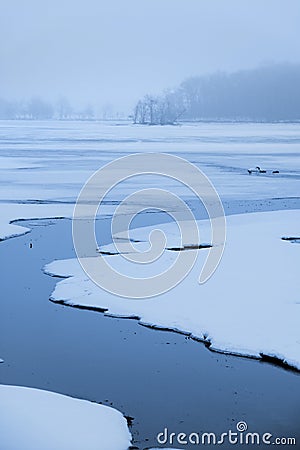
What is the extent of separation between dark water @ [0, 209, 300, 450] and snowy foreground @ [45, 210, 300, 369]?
225 millimetres

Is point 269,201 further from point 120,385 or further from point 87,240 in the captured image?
point 120,385

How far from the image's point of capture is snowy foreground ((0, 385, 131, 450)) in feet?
15.3

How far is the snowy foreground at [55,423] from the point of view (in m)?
4.66

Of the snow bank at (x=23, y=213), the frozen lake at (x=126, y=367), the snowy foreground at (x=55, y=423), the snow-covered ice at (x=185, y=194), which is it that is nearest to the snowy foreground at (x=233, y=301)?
the snow-covered ice at (x=185, y=194)

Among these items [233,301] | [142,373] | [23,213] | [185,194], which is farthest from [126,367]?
[185,194]

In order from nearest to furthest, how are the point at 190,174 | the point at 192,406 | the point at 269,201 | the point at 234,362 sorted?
the point at 192,406 → the point at 234,362 → the point at 269,201 → the point at 190,174

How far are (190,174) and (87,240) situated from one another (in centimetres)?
1068

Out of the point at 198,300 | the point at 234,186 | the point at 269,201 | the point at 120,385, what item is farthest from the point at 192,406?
the point at 234,186

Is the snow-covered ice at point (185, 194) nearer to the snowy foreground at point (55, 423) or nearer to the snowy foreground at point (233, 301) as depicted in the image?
the snowy foreground at point (233, 301)

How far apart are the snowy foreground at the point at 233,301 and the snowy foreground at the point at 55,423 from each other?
6.20ft

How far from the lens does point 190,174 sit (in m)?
22.2

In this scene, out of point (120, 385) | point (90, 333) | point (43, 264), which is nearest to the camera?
point (120, 385)

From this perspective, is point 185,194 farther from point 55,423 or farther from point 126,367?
point 55,423

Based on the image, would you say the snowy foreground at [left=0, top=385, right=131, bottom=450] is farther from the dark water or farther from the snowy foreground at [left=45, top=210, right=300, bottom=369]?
the snowy foreground at [left=45, top=210, right=300, bottom=369]
